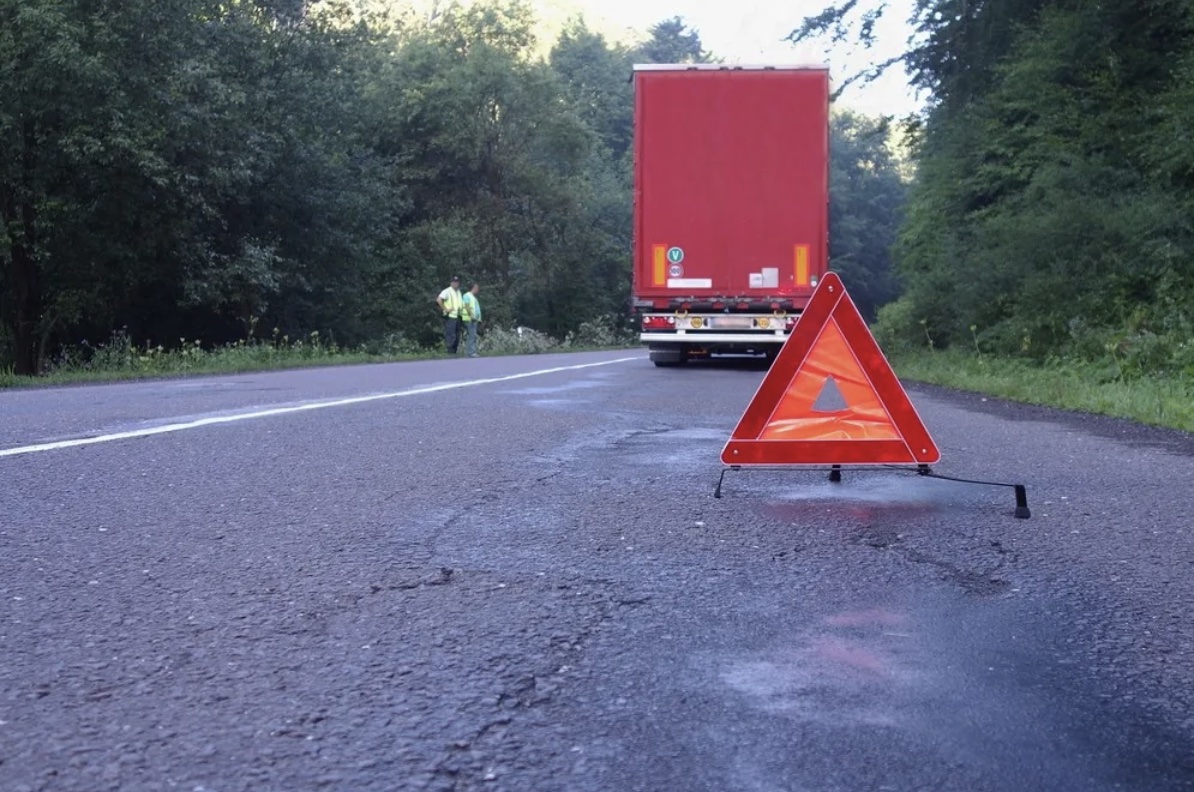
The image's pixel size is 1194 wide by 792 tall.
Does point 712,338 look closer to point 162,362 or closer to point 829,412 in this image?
point 162,362

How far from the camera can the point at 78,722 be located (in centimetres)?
252

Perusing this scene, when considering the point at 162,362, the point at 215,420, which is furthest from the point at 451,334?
the point at 215,420

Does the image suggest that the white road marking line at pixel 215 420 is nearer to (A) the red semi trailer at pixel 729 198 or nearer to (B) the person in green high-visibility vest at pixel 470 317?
(A) the red semi trailer at pixel 729 198

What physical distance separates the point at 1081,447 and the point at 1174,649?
4.86m

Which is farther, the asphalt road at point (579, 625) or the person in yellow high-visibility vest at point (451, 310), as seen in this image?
the person in yellow high-visibility vest at point (451, 310)

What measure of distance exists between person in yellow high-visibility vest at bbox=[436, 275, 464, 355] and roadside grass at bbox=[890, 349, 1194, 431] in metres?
11.4

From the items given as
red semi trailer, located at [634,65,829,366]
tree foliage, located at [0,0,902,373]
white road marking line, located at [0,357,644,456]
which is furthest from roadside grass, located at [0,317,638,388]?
A: red semi trailer, located at [634,65,829,366]

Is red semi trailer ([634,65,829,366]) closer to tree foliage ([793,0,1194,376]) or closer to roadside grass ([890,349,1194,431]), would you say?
roadside grass ([890,349,1194,431])

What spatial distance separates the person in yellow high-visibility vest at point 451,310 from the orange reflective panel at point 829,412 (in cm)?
2215

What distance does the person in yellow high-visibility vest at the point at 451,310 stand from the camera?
27875mm

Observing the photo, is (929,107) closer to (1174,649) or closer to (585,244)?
(1174,649)

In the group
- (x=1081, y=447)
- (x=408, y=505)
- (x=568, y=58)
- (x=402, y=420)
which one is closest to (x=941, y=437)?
(x=1081, y=447)

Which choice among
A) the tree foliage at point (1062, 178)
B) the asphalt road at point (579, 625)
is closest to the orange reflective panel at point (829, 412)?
the asphalt road at point (579, 625)

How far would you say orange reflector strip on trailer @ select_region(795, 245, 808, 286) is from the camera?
58.3 ft
